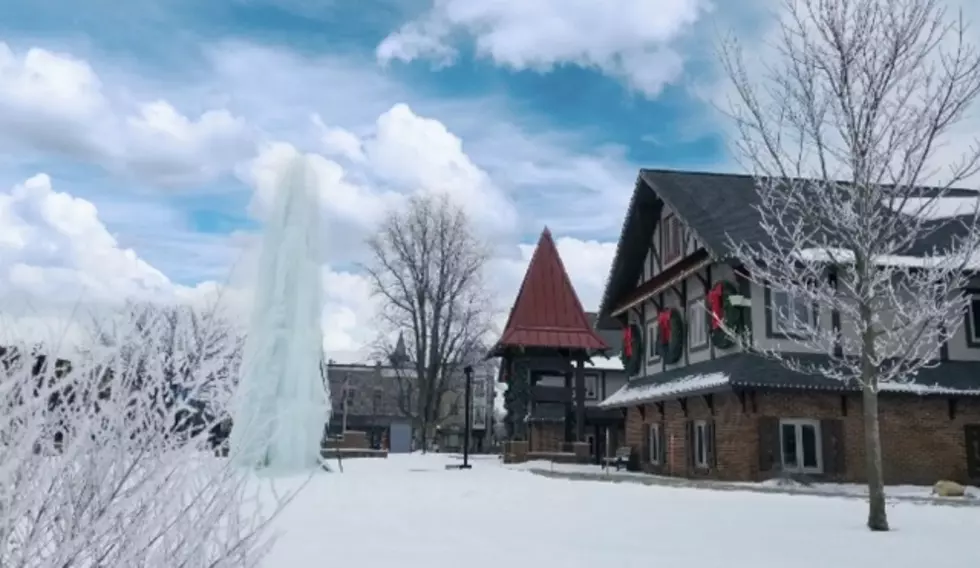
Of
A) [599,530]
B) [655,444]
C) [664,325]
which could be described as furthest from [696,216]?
[599,530]

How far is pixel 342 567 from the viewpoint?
22.8ft

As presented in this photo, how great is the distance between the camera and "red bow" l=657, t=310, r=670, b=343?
2500 centimetres

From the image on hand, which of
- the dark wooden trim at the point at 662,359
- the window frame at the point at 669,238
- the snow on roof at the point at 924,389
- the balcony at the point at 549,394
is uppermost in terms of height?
the window frame at the point at 669,238

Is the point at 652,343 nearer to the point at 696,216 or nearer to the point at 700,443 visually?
the point at 700,443

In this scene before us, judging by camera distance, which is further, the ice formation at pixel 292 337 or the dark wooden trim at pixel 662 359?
the dark wooden trim at pixel 662 359

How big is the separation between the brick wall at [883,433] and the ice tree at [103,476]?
718 inches

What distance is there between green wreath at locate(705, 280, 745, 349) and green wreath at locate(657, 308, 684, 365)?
259cm

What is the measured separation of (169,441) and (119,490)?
1.03 ft

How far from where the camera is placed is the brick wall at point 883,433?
19.9m

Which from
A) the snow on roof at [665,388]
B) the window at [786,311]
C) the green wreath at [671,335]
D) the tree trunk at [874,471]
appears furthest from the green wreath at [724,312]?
the tree trunk at [874,471]

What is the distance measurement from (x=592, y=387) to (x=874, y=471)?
1407 inches

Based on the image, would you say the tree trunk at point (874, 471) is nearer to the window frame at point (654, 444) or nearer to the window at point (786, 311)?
the window at point (786, 311)

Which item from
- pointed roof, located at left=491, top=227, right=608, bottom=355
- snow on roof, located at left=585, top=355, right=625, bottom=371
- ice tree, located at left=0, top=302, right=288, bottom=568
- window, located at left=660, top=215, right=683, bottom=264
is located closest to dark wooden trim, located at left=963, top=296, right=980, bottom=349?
window, located at left=660, top=215, right=683, bottom=264

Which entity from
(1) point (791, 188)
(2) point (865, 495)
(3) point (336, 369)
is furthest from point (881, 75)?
(3) point (336, 369)
